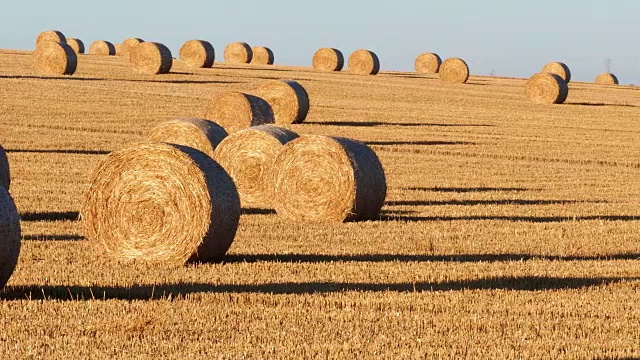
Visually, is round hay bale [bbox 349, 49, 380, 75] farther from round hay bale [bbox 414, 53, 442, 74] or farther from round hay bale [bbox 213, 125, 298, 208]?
round hay bale [bbox 213, 125, 298, 208]

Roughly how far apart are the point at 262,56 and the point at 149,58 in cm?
2138

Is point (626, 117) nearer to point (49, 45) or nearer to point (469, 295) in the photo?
point (49, 45)

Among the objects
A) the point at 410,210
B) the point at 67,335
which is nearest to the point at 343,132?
the point at 410,210

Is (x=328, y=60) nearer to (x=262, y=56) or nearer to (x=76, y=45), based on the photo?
(x=262, y=56)

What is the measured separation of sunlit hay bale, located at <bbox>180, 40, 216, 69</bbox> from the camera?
60.4 metres

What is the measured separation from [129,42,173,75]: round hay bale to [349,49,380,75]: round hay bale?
47.8 feet

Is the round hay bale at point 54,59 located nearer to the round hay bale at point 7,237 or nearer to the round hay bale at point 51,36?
the round hay bale at point 51,36

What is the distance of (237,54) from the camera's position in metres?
73.2

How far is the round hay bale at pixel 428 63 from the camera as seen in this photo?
7525cm

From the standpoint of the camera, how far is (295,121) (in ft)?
120

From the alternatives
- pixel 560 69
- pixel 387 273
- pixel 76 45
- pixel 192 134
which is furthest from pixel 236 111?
pixel 76 45

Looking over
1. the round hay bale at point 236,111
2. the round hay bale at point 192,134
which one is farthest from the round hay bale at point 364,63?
the round hay bale at point 192,134

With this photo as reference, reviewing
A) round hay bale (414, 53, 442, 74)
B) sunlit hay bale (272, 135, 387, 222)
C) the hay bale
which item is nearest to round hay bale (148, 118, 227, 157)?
sunlit hay bale (272, 135, 387, 222)

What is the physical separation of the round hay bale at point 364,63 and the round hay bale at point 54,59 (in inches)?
746
